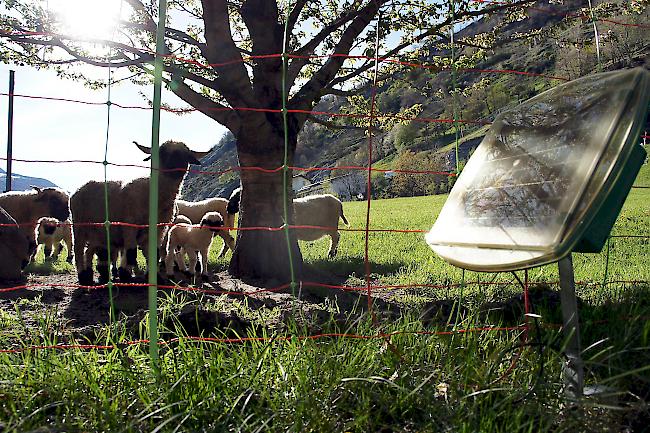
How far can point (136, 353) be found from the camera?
3059mm

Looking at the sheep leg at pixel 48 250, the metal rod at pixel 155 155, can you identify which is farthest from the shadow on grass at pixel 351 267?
the sheep leg at pixel 48 250

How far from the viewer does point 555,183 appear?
7.20ft

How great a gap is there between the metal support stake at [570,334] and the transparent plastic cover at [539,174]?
1.22 ft

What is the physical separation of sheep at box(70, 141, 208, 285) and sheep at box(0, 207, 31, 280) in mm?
905

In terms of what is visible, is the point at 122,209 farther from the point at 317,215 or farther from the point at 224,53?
the point at 317,215

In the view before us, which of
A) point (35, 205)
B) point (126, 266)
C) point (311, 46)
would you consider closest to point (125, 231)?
point (126, 266)

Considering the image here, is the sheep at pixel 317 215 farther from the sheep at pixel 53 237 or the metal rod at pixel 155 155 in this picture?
the metal rod at pixel 155 155

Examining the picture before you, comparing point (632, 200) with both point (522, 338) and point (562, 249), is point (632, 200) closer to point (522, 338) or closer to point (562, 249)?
point (522, 338)

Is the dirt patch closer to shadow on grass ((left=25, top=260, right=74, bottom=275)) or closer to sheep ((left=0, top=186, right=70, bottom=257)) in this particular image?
shadow on grass ((left=25, top=260, right=74, bottom=275))

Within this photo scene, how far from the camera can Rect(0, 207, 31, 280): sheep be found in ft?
23.3

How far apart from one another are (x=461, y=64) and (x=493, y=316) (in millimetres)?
6188

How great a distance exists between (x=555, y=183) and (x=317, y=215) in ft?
30.0

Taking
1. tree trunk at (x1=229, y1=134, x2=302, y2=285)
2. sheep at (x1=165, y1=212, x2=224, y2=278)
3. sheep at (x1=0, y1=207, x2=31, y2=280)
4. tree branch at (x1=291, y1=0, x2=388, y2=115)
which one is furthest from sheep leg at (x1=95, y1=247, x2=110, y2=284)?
tree branch at (x1=291, y1=0, x2=388, y2=115)

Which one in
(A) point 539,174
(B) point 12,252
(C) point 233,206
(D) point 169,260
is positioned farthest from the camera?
(C) point 233,206
